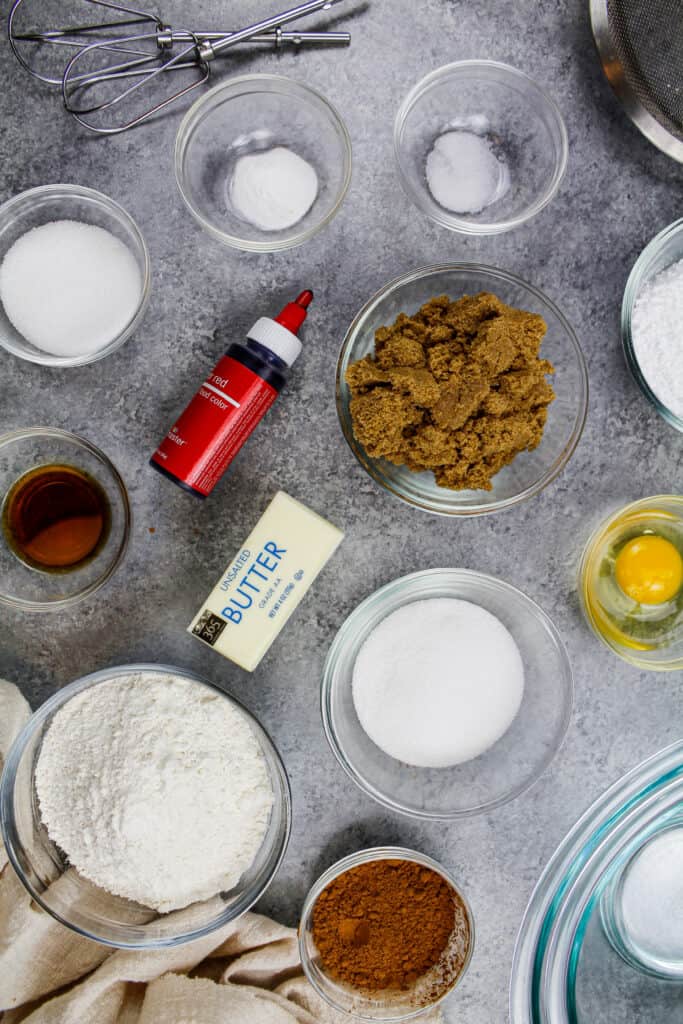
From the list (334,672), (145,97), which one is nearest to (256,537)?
(334,672)

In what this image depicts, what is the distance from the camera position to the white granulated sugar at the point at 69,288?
1141 millimetres

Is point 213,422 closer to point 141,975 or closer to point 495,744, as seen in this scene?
point 495,744

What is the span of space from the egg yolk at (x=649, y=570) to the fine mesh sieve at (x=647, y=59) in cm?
61

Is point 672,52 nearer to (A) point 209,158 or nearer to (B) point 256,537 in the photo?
(A) point 209,158

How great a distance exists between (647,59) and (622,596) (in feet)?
2.79

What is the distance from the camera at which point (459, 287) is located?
3.89 feet

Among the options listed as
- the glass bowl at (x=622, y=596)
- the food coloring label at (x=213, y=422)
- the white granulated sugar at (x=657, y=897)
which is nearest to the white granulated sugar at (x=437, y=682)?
the glass bowl at (x=622, y=596)

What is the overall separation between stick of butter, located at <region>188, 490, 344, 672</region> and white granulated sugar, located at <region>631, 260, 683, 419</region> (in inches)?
21.3

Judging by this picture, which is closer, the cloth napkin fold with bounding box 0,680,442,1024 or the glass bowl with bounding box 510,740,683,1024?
the glass bowl with bounding box 510,740,683,1024

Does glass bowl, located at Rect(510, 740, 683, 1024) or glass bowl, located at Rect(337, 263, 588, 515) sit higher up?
glass bowl, located at Rect(337, 263, 588, 515)

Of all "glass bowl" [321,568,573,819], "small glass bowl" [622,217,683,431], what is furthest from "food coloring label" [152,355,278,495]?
Answer: "small glass bowl" [622,217,683,431]

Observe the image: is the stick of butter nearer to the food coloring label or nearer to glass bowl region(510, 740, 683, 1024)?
the food coloring label

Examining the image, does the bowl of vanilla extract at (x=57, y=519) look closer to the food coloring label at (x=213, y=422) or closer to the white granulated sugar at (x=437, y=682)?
the food coloring label at (x=213, y=422)

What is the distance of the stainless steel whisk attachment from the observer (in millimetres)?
1168
